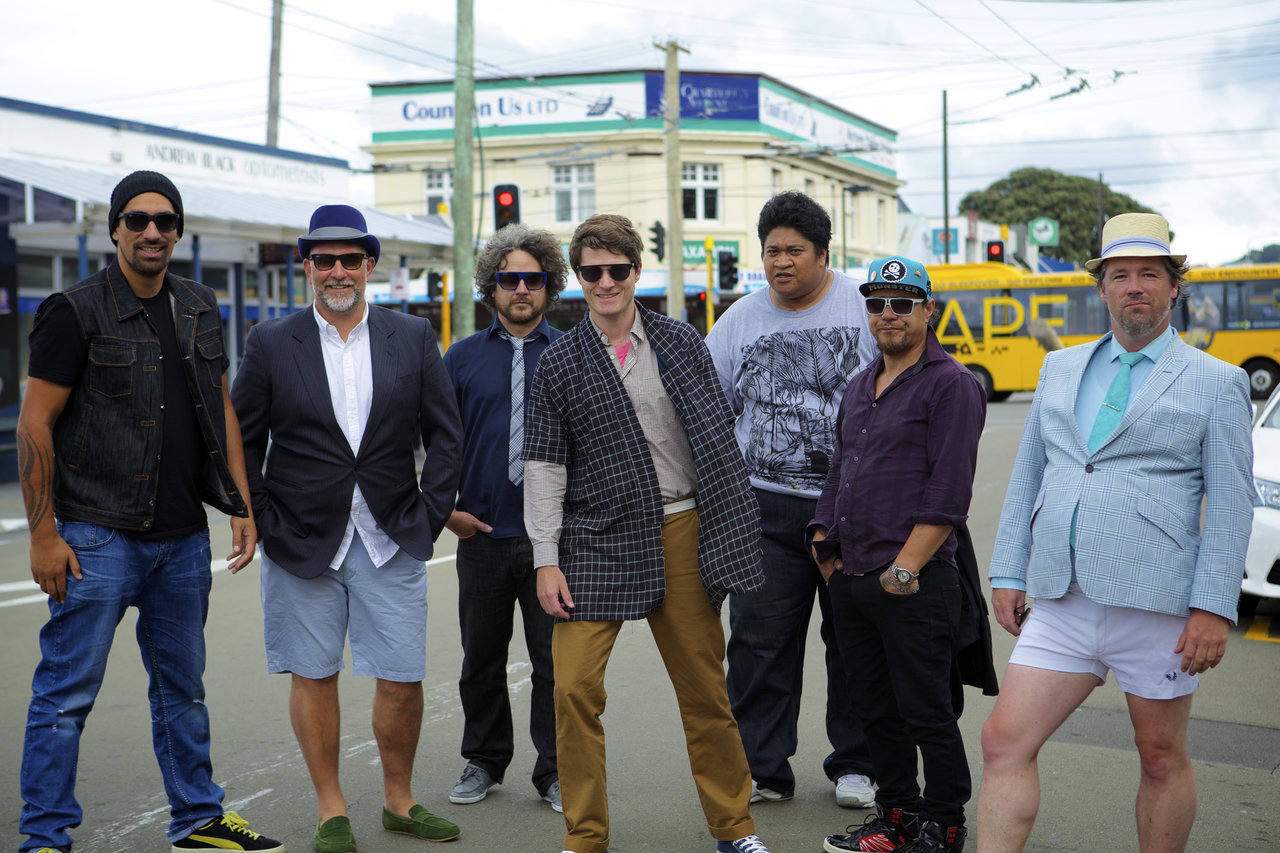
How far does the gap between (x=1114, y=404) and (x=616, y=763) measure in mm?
2740

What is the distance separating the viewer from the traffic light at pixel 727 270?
32406mm

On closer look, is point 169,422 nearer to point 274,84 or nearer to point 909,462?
point 909,462

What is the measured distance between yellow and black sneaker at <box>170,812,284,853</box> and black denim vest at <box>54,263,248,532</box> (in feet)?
3.30

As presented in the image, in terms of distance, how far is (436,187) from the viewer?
50.5m

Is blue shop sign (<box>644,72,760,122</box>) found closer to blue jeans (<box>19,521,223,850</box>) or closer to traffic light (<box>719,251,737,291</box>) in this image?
traffic light (<box>719,251,737,291</box>)

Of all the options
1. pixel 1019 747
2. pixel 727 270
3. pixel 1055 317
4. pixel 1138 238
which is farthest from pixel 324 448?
pixel 1055 317

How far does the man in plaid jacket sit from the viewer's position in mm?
4391

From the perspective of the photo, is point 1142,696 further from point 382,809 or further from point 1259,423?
point 1259,423

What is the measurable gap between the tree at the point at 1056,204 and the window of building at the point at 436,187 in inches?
1669

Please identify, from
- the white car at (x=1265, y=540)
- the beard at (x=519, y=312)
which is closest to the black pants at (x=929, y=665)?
the beard at (x=519, y=312)

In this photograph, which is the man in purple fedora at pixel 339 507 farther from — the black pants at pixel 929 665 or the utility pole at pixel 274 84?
the utility pole at pixel 274 84

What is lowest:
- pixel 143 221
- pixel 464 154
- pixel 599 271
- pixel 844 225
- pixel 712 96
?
pixel 599 271

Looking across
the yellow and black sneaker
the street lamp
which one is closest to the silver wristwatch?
the yellow and black sneaker

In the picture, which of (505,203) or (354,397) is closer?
(354,397)
